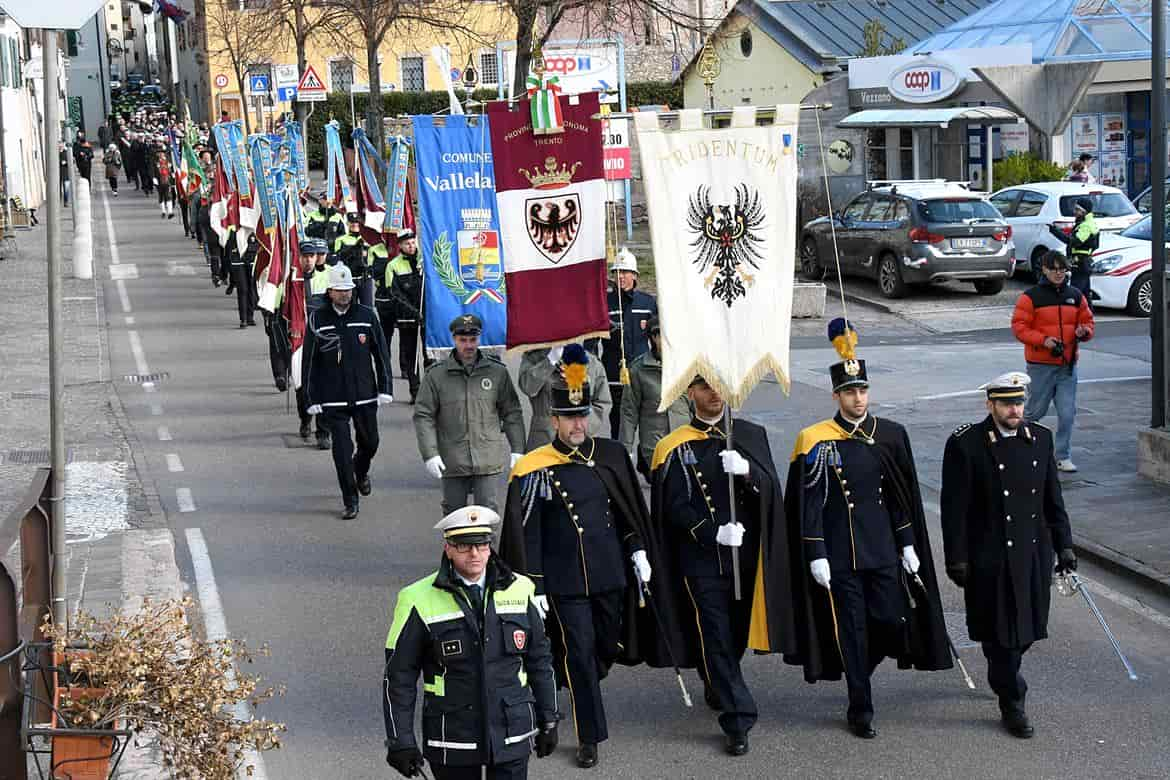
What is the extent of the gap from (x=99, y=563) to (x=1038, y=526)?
6.64 metres

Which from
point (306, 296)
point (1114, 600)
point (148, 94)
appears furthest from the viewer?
point (148, 94)

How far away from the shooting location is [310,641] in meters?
10.1

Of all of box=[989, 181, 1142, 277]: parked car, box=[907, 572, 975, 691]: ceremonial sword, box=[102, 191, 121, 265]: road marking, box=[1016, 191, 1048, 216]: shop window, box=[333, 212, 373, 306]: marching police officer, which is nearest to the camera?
box=[907, 572, 975, 691]: ceremonial sword

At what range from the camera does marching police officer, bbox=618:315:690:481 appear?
11.8m

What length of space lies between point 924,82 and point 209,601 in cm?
2820

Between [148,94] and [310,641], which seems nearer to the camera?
[310,641]

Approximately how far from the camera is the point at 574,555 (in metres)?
8.20

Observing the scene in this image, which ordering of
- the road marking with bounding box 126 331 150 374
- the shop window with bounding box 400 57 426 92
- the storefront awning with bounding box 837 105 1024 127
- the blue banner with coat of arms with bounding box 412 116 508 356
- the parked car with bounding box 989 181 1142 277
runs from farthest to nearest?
1. the shop window with bounding box 400 57 426 92
2. the storefront awning with bounding box 837 105 1024 127
3. the parked car with bounding box 989 181 1142 277
4. the road marking with bounding box 126 331 150 374
5. the blue banner with coat of arms with bounding box 412 116 508 356

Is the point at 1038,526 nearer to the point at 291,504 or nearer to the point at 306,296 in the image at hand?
the point at 291,504

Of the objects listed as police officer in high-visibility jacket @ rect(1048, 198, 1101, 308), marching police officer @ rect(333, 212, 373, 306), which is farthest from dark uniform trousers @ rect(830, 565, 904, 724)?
police officer in high-visibility jacket @ rect(1048, 198, 1101, 308)

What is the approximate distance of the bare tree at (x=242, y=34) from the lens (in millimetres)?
43125

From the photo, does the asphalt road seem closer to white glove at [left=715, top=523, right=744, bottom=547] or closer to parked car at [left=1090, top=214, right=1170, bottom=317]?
white glove at [left=715, top=523, right=744, bottom=547]

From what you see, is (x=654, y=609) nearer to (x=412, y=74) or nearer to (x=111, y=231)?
(x=111, y=231)

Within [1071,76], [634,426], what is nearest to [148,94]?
[1071,76]
